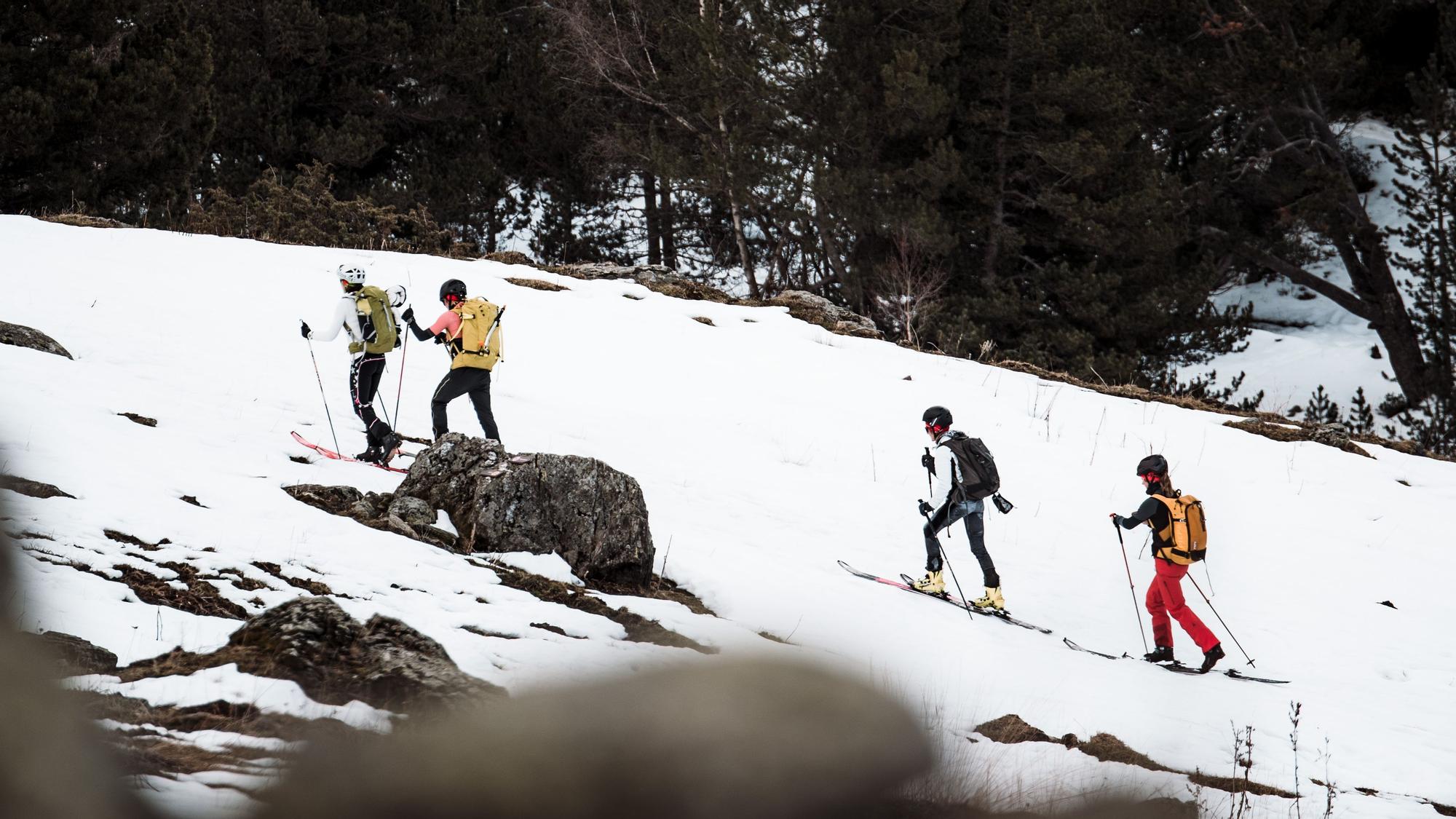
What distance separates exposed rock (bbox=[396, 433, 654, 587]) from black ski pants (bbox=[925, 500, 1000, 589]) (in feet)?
8.94

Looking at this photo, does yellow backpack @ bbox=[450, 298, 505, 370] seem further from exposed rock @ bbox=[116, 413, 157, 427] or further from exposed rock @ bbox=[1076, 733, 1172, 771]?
exposed rock @ bbox=[1076, 733, 1172, 771]

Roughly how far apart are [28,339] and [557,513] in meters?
5.87

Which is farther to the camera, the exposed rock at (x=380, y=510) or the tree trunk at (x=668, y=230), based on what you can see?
the tree trunk at (x=668, y=230)

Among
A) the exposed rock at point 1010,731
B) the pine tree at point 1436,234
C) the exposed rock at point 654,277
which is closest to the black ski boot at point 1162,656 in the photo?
the exposed rock at point 1010,731

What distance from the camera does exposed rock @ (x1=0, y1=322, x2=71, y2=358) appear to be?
366 inches

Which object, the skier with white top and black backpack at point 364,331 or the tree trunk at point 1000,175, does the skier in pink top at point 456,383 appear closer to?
the skier with white top and black backpack at point 364,331

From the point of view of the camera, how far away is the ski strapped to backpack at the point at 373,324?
9.52m

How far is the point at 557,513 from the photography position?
23.5 ft

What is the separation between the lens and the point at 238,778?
9.77ft

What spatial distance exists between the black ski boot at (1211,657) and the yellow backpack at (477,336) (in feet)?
20.8

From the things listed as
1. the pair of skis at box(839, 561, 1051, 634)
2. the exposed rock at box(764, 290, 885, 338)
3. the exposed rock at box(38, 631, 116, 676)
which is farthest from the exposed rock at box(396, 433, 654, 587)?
the exposed rock at box(764, 290, 885, 338)

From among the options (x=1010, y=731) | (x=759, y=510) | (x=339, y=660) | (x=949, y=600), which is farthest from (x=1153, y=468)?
(x=339, y=660)

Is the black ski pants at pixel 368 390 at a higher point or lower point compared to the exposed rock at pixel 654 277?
lower

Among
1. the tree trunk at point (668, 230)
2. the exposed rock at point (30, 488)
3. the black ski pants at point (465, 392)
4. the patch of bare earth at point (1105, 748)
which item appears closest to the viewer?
the patch of bare earth at point (1105, 748)
